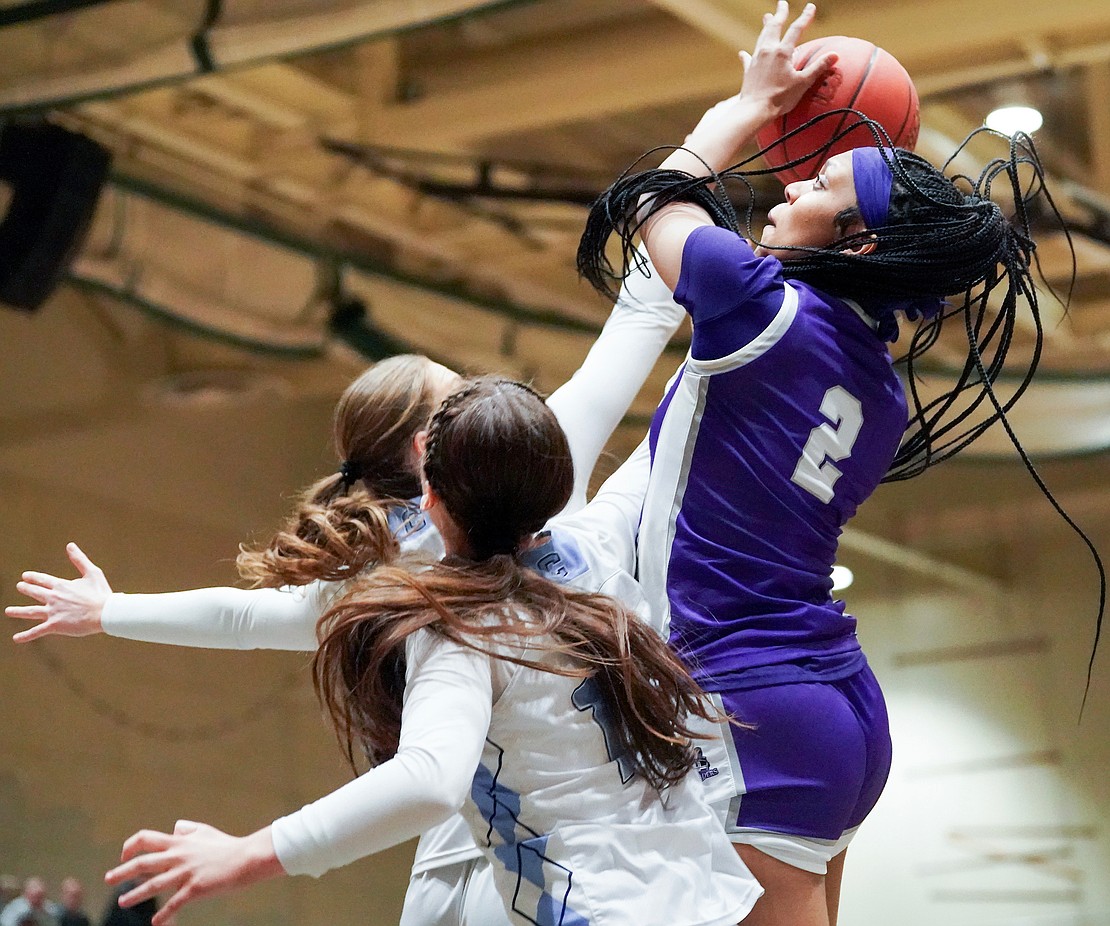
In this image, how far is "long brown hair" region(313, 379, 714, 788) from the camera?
1463 mm

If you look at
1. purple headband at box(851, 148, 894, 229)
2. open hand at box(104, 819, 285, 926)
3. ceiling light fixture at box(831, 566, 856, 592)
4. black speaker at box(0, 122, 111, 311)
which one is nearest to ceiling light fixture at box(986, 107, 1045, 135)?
ceiling light fixture at box(831, 566, 856, 592)

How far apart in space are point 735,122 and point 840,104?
0.58 feet

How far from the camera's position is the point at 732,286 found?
157 cm

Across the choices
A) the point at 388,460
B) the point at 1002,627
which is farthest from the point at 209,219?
the point at 1002,627

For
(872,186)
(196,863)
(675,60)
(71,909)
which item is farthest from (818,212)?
(71,909)

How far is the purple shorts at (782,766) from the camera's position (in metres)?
1.58

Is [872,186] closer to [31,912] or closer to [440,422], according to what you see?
[440,422]

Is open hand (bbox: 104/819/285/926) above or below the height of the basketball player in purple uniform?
below

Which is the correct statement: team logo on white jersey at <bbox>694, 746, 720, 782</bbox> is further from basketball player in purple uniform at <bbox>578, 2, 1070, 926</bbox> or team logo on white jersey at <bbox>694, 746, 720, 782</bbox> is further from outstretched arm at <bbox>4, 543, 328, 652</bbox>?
outstretched arm at <bbox>4, 543, 328, 652</bbox>

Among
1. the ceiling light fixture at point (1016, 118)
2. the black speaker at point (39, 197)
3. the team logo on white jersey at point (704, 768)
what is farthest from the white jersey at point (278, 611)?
the ceiling light fixture at point (1016, 118)

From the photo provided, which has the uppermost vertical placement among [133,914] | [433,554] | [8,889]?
[433,554]

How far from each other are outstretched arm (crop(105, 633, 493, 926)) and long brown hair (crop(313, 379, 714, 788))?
0.14 metres

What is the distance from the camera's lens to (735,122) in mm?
1801

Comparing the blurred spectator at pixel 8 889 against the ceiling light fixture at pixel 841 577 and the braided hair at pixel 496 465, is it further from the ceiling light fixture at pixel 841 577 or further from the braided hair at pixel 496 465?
the braided hair at pixel 496 465
